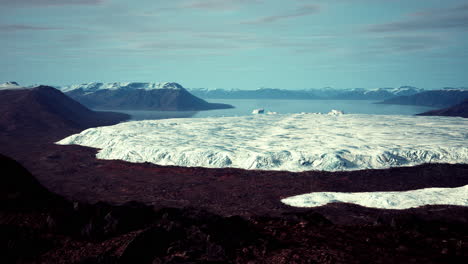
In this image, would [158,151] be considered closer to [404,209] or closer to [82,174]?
[82,174]

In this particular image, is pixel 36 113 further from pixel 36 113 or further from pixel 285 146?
pixel 285 146

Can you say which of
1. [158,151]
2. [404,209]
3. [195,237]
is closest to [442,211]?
[404,209]

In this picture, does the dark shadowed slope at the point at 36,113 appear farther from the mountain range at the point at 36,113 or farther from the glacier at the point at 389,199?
the glacier at the point at 389,199

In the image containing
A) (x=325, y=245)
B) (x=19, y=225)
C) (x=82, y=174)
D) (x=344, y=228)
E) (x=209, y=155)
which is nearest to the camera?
(x=325, y=245)

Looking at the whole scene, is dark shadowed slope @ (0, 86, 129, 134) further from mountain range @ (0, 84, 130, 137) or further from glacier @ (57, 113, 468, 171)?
glacier @ (57, 113, 468, 171)

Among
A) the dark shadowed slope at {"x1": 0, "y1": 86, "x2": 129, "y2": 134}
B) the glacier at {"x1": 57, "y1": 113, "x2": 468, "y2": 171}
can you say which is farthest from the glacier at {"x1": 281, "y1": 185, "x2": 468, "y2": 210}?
the dark shadowed slope at {"x1": 0, "y1": 86, "x2": 129, "y2": 134}

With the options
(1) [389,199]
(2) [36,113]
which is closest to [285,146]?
(1) [389,199]
